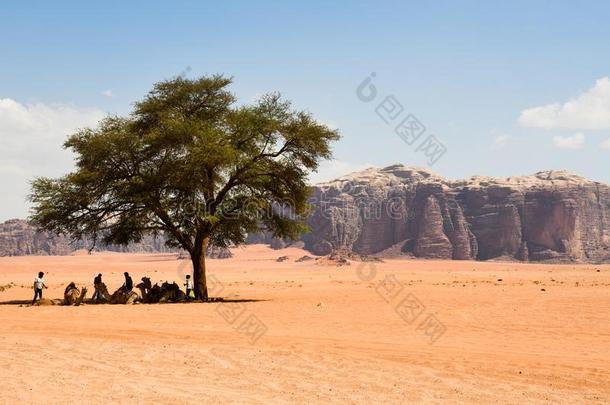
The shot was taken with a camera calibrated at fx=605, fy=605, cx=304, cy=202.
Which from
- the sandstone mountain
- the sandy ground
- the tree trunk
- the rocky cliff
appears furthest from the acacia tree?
the rocky cliff

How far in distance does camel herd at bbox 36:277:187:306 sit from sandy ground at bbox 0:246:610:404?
194 cm

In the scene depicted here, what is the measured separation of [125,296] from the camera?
28969 mm

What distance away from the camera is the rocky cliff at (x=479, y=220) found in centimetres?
11775

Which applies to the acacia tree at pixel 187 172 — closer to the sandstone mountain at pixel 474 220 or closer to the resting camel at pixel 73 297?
the resting camel at pixel 73 297

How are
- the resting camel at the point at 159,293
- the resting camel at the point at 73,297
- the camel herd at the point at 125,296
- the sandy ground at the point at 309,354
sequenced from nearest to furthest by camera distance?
1. the sandy ground at the point at 309,354
2. the resting camel at the point at 73,297
3. the camel herd at the point at 125,296
4. the resting camel at the point at 159,293

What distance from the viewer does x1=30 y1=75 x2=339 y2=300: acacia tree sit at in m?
30.1

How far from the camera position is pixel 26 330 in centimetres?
1898

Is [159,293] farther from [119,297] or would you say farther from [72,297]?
[72,297]

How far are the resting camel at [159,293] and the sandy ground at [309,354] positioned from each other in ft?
11.2

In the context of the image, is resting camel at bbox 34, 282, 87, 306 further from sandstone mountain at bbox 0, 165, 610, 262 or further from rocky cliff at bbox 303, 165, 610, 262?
rocky cliff at bbox 303, 165, 610, 262

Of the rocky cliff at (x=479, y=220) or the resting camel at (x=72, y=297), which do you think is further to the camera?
the rocky cliff at (x=479, y=220)

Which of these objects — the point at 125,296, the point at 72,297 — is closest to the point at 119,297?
the point at 125,296

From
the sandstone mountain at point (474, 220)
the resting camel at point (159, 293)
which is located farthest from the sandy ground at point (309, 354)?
the sandstone mountain at point (474, 220)

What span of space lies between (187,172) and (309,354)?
54.1ft
